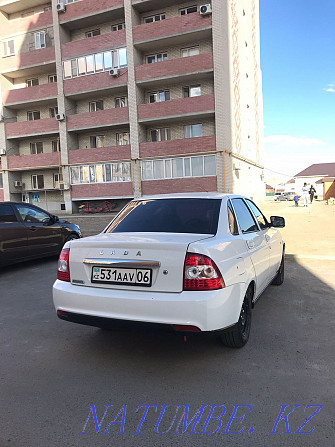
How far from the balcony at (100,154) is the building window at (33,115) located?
606cm

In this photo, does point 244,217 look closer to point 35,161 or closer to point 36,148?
point 35,161

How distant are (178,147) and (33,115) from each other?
14.9 meters

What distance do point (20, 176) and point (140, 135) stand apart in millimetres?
12878

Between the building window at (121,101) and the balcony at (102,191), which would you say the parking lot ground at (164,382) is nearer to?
the balcony at (102,191)

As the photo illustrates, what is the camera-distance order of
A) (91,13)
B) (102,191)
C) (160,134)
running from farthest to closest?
(102,191) < (160,134) < (91,13)

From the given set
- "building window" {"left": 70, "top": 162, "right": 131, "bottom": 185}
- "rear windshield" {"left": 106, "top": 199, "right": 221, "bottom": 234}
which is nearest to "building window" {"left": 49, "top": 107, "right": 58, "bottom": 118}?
"building window" {"left": 70, "top": 162, "right": 131, "bottom": 185}

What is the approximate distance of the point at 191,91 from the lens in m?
25.0

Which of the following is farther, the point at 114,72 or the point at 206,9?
the point at 114,72

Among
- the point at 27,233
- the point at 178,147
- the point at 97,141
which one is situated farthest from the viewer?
the point at 97,141

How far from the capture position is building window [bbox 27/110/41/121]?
29994 millimetres

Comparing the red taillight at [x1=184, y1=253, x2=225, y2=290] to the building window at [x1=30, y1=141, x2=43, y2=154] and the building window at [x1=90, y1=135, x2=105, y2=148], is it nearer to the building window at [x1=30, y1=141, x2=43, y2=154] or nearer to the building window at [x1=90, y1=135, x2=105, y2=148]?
the building window at [x1=90, y1=135, x2=105, y2=148]

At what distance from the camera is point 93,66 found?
26.0 meters

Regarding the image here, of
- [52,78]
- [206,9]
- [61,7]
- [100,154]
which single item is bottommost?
[100,154]

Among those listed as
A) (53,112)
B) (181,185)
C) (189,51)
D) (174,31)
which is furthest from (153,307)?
(53,112)
